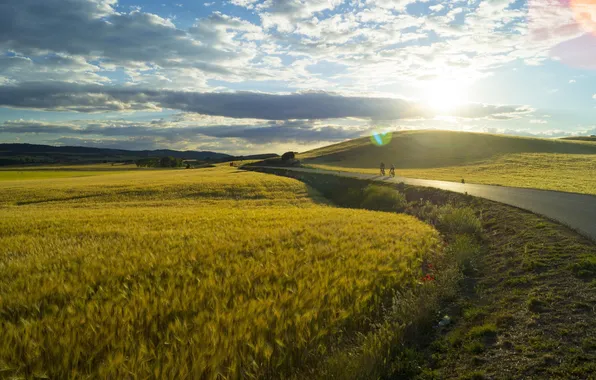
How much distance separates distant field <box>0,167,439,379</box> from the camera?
174 inches

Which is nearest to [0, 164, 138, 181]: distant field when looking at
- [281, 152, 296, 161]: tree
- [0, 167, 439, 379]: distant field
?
[281, 152, 296, 161]: tree

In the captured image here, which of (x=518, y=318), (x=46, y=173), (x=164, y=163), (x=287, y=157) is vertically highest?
(x=287, y=157)

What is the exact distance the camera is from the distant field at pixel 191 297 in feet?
14.5

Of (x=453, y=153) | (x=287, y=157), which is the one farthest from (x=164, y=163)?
(x=453, y=153)

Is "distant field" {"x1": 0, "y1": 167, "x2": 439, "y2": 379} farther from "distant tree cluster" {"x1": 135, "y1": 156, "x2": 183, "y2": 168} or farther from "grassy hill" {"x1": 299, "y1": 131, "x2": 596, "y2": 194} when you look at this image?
"distant tree cluster" {"x1": 135, "y1": 156, "x2": 183, "y2": 168}

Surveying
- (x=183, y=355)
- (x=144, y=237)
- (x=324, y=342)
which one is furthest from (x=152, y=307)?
(x=144, y=237)

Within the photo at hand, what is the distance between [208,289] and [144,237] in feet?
21.8

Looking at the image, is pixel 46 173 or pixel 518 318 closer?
pixel 518 318

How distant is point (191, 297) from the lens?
6.18 m

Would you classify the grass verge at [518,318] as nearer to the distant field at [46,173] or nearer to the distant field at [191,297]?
the distant field at [191,297]

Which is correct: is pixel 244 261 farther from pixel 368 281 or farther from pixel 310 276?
pixel 368 281

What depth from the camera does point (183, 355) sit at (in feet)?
14.1

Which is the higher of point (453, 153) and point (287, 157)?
point (453, 153)

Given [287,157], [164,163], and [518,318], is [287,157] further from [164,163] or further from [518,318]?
[518,318]
